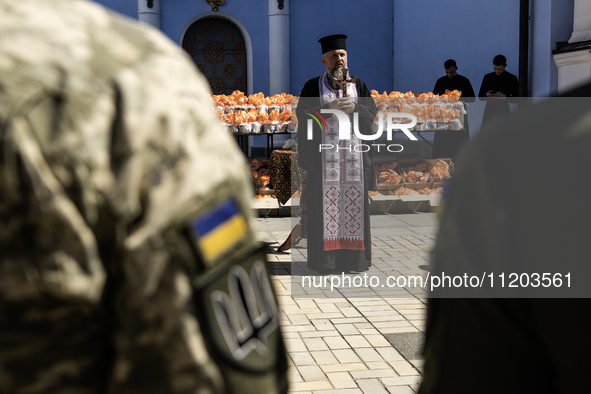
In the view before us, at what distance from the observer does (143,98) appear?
80 cm

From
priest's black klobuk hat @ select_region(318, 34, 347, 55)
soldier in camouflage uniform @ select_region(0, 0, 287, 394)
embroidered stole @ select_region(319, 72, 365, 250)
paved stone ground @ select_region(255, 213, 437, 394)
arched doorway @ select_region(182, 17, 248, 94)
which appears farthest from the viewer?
arched doorway @ select_region(182, 17, 248, 94)

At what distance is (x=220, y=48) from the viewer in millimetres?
16531

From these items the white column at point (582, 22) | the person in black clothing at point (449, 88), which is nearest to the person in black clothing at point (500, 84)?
the person in black clothing at point (449, 88)

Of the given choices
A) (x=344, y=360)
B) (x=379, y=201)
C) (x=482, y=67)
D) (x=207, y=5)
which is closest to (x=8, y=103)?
(x=344, y=360)

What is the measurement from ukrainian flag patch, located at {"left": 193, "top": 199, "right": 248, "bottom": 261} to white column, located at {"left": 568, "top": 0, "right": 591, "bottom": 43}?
377 inches

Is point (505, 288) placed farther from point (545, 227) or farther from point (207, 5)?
point (207, 5)

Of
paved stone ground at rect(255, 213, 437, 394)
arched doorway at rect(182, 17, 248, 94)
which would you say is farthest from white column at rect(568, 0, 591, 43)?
arched doorway at rect(182, 17, 248, 94)

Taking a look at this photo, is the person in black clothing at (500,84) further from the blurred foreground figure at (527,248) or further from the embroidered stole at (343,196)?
the blurred foreground figure at (527,248)

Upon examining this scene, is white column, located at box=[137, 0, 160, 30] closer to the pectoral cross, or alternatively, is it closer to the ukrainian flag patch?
the pectoral cross

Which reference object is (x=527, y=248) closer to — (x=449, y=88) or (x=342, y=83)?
(x=342, y=83)

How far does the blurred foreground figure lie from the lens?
82 centimetres

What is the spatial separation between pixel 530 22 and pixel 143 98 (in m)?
10.8

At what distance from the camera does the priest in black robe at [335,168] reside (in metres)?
6.45

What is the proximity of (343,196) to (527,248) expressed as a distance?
18.9 ft
